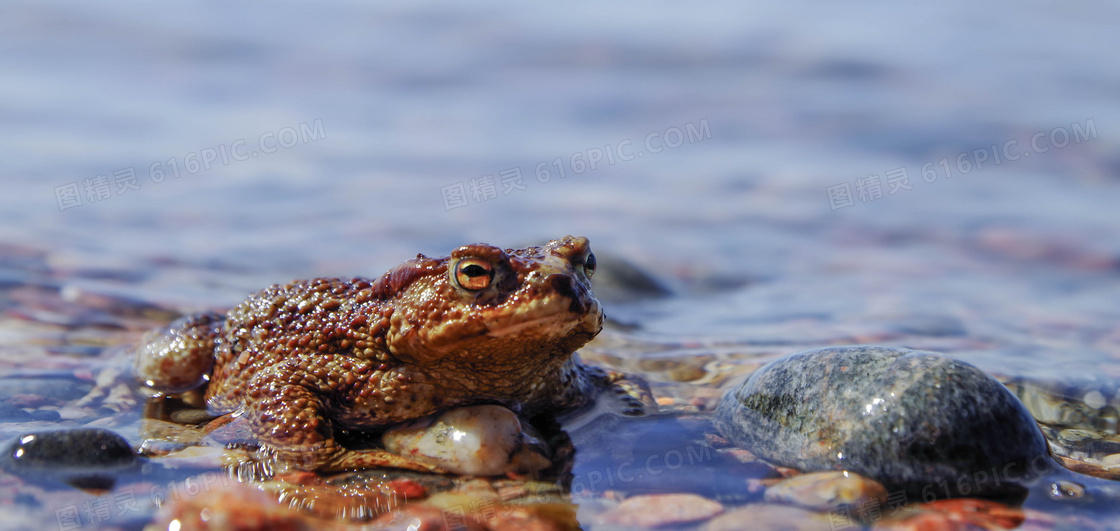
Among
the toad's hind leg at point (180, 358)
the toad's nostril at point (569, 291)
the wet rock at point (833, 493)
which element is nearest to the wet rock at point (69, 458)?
the toad's hind leg at point (180, 358)

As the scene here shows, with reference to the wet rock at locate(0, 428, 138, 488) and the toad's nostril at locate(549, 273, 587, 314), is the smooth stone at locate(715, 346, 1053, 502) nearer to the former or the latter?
the toad's nostril at locate(549, 273, 587, 314)

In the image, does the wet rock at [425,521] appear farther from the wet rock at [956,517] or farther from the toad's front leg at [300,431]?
the wet rock at [956,517]

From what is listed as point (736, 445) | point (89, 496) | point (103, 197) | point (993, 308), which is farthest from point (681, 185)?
point (89, 496)

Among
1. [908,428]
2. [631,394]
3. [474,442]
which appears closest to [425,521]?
[474,442]

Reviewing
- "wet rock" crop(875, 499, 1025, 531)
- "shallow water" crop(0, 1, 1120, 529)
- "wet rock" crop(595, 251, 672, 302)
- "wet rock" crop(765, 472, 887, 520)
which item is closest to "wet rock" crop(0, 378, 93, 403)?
"shallow water" crop(0, 1, 1120, 529)

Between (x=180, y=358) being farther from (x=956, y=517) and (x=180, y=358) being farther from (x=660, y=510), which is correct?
(x=956, y=517)

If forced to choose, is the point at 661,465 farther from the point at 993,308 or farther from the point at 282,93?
the point at 282,93
